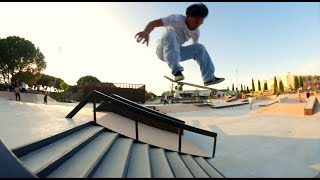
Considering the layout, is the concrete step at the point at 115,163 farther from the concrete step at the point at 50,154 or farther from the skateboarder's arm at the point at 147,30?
the skateboarder's arm at the point at 147,30

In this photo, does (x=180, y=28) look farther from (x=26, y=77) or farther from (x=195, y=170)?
(x=26, y=77)

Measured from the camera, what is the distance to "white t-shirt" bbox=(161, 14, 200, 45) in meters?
3.33

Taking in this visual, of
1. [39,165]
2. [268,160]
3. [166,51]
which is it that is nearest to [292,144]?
[268,160]

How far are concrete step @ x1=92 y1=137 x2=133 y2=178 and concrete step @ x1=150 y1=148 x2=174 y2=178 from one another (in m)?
0.49

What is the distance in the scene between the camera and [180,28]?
3.49m

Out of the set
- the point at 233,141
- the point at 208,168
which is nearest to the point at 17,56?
the point at 233,141

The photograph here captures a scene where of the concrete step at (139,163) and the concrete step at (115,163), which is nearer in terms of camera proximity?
the concrete step at (115,163)

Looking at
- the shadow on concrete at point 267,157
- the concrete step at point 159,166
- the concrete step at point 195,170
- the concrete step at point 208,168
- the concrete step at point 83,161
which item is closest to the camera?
the concrete step at point 83,161

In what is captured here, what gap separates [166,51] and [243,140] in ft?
18.0

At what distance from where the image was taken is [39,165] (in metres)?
2.65

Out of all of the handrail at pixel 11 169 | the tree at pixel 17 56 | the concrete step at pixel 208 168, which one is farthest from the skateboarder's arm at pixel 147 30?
the tree at pixel 17 56

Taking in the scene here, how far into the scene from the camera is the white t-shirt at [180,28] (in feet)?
10.9

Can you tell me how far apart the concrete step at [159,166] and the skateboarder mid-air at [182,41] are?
1457 millimetres

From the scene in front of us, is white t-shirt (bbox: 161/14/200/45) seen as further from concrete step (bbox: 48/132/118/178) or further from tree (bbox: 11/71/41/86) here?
tree (bbox: 11/71/41/86)
